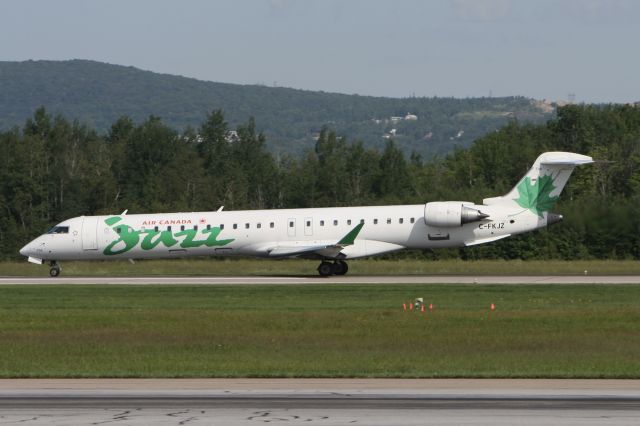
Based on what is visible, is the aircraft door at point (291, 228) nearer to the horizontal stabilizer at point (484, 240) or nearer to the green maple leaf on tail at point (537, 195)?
the horizontal stabilizer at point (484, 240)

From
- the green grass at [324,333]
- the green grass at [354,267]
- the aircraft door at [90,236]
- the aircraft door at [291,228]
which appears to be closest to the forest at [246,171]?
the green grass at [354,267]

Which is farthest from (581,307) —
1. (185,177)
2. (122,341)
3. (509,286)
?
(185,177)

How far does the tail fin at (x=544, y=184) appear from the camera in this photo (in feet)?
149

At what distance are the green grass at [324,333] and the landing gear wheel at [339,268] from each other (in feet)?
25.5

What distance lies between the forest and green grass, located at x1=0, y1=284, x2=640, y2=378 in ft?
97.0

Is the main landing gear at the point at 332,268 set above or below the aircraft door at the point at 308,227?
below

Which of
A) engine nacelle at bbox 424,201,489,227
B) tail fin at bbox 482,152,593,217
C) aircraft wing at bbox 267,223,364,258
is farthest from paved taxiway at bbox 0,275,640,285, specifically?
tail fin at bbox 482,152,593,217

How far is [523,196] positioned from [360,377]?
2687cm

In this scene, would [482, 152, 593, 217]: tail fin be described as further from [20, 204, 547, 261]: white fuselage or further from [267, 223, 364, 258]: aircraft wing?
[267, 223, 364, 258]: aircraft wing

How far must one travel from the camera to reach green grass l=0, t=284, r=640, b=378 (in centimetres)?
2103

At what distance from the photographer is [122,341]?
83.7 ft

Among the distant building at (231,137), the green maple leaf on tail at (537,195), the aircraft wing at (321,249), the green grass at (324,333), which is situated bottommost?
the green grass at (324,333)

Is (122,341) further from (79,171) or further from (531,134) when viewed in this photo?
(531,134)

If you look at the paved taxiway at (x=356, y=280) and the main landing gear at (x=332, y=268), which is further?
the main landing gear at (x=332, y=268)
